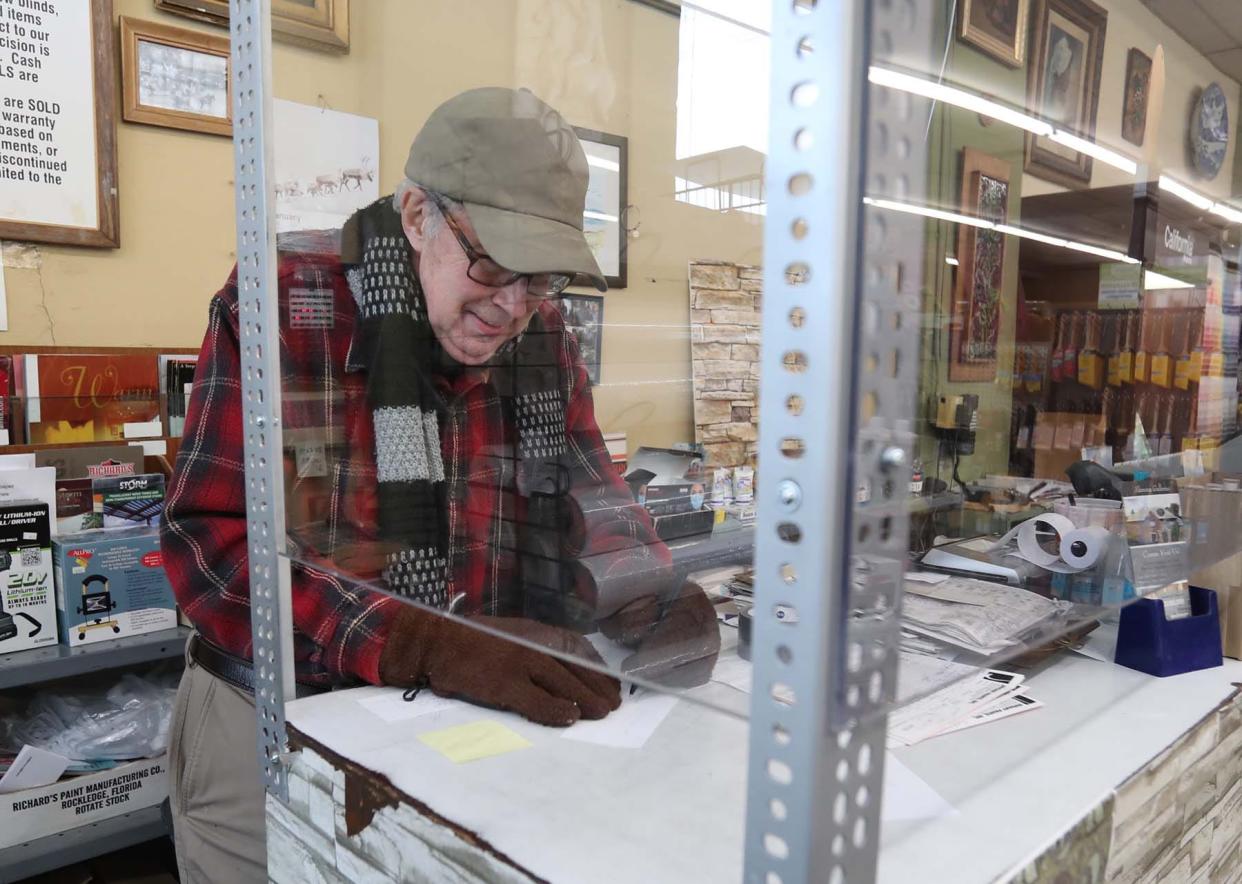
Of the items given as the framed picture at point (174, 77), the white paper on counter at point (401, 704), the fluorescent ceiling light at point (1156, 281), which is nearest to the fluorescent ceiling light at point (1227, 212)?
the fluorescent ceiling light at point (1156, 281)

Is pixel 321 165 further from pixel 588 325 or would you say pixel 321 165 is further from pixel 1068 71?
pixel 1068 71

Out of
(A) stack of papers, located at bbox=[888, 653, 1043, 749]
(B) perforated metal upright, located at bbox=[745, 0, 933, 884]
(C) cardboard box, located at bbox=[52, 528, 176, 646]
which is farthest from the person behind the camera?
(C) cardboard box, located at bbox=[52, 528, 176, 646]

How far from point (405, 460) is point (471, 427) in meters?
0.10

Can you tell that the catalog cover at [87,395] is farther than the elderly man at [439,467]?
Yes

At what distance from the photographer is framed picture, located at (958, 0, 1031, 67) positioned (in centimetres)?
163

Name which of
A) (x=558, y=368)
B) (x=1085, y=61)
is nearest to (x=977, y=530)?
(x=558, y=368)

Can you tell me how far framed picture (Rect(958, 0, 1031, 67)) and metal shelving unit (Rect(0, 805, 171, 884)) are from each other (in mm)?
2194

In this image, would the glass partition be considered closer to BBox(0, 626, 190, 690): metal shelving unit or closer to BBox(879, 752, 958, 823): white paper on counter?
BBox(879, 752, 958, 823): white paper on counter

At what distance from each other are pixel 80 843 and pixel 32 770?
0.56 ft

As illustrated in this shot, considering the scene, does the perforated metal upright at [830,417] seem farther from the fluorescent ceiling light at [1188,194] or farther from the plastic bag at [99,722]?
the fluorescent ceiling light at [1188,194]

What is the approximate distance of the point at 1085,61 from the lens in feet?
5.55

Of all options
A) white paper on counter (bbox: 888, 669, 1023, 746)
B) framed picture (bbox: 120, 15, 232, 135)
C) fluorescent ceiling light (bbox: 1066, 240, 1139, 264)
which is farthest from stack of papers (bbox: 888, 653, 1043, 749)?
framed picture (bbox: 120, 15, 232, 135)

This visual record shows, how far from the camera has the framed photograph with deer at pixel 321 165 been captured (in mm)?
845

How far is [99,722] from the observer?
1649 millimetres
